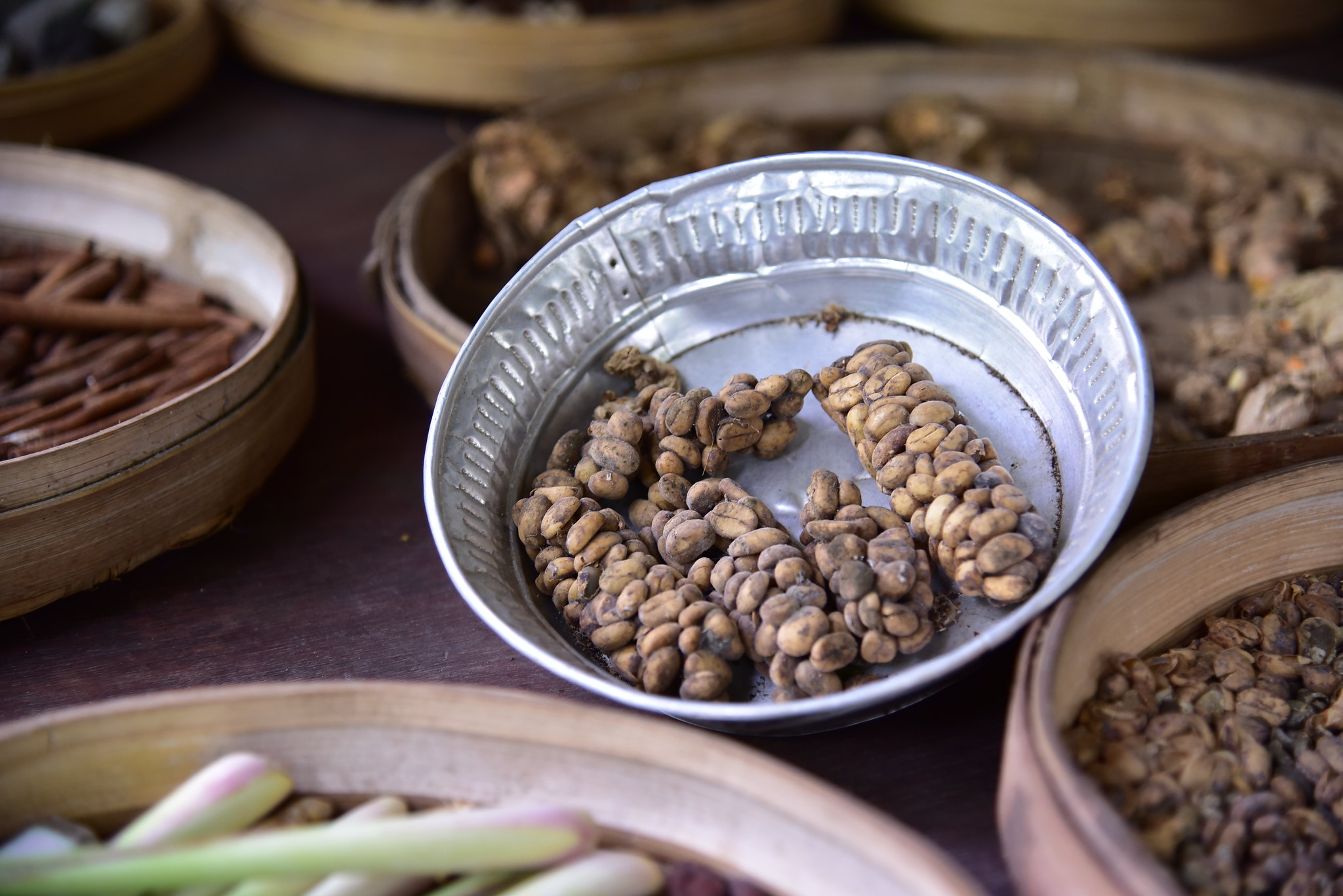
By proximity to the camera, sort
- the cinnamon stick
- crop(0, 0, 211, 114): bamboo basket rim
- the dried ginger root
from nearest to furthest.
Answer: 1. the cinnamon stick
2. the dried ginger root
3. crop(0, 0, 211, 114): bamboo basket rim

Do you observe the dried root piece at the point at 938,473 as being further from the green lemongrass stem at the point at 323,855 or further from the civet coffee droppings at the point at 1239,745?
the green lemongrass stem at the point at 323,855

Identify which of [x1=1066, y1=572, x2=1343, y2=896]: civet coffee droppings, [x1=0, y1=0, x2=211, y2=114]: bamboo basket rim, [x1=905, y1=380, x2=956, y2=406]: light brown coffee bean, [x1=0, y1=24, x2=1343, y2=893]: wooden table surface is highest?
[x1=905, y1=380, x2=956, y2=406]: light brown coffee bean

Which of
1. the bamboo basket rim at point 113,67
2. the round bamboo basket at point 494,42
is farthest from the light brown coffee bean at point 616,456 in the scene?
the bamboo basket rim at point 113,67

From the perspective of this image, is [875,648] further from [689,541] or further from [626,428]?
[626,428]

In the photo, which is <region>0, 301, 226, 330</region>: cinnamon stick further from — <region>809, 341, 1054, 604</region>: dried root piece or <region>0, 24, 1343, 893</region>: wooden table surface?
<region>809, 341, 1054, 604</region>: dried root piece

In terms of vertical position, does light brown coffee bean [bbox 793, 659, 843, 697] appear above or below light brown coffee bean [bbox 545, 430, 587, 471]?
above

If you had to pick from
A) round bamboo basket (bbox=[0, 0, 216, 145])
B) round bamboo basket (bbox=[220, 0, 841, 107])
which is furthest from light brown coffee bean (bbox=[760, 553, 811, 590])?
round bamboo basket (bbox=[0, 0, 216, 145])

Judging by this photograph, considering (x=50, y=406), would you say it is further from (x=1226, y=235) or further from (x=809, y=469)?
(x=1226, y=235)
